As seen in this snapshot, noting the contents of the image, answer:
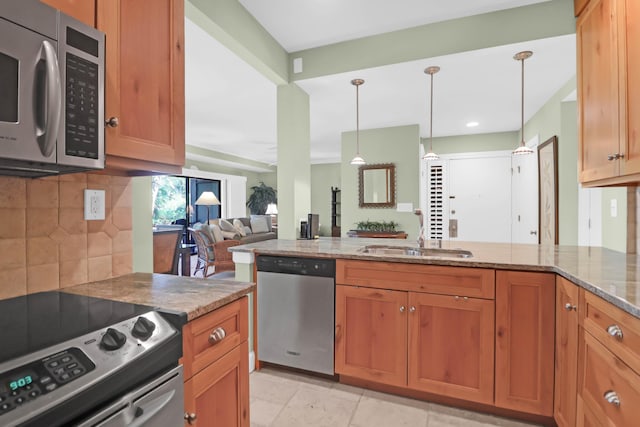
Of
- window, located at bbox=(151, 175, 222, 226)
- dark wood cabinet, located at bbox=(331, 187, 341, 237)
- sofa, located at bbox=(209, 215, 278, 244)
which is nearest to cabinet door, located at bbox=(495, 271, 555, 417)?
sofa, located at bbox=(209, 215, 278, 244)

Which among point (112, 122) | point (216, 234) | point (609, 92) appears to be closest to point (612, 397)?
point (609, 92)

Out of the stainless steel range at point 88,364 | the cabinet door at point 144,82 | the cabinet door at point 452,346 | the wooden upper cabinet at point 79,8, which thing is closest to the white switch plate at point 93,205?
the cabinet door at point 144,82

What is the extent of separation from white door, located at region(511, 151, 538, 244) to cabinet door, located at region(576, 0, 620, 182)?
252cm

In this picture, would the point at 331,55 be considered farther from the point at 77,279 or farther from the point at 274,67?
the point at 77,279

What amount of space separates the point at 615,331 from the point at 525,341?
2.26 feet

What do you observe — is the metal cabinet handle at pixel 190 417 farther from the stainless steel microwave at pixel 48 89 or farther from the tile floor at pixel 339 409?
the tile floor at pixel 339 409

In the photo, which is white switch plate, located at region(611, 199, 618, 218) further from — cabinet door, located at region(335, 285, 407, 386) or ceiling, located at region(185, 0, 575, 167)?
cabinet door, located at region(335, 285, 407, 386)

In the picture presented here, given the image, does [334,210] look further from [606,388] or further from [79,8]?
[79,8]

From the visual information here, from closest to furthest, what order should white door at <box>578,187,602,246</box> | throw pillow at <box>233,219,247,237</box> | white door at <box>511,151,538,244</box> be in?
1. white door at <box>578,187,602,246</box>
2. white door at <box>511,151,538,244</box>
3. throw pillow at <box>233,219,247,237</box>

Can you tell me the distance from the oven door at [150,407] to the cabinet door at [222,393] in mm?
82

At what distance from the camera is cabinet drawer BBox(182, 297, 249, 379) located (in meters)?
1.01

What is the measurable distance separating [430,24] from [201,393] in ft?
8.99

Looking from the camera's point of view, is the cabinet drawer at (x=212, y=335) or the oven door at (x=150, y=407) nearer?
the oven door at (x=150, y=407)

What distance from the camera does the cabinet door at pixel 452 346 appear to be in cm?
178
